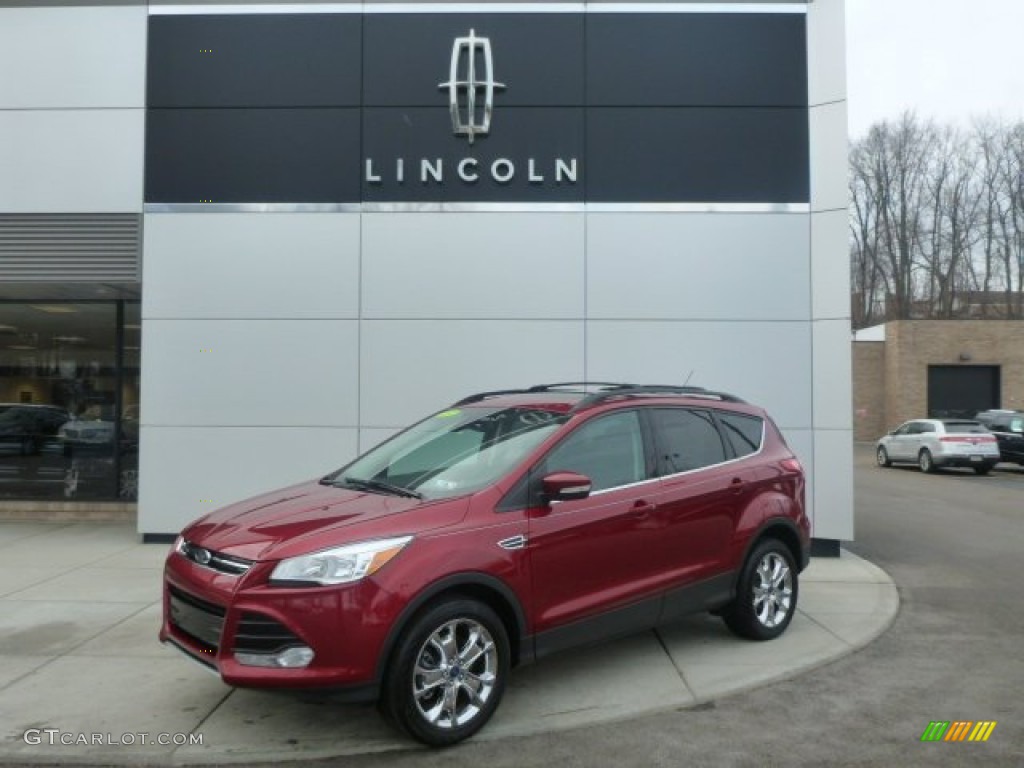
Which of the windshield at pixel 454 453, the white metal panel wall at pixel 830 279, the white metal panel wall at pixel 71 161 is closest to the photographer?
the windshield at pixel 454 453

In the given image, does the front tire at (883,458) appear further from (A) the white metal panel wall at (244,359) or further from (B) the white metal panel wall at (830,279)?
(A) the white metal panel wall at (244,359)

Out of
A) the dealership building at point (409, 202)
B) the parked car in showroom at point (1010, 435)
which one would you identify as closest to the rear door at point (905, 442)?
the parked car in showroom at point (1010, 435)

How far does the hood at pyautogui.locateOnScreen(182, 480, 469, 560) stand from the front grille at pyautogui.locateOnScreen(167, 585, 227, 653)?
28 centimetres

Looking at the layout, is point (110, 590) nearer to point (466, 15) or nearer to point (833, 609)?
point (833, 609)

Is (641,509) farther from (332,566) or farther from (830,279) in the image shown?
(830,279)

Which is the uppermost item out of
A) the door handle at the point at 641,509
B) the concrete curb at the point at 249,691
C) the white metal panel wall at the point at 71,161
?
the white metal panel wall at the point at 71,161

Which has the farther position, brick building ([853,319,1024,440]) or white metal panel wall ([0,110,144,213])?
brick building ([853,319,1024,440])

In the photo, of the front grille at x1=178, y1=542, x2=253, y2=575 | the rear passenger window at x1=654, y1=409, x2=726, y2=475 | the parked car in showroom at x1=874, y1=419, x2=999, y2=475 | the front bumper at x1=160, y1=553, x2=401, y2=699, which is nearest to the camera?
the front bumper at x1=160, y1=553, x2=401, y2=699

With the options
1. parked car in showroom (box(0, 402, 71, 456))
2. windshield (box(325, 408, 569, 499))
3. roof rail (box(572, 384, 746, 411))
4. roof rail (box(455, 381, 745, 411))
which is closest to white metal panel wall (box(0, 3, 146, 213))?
parked car in showroom (box(0, 402, 71, 456))

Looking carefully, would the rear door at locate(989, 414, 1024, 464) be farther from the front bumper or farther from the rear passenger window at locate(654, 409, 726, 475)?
the front bumper

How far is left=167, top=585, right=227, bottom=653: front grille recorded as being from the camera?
3943 millimetres

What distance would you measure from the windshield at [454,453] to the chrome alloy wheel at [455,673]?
0.73 meters

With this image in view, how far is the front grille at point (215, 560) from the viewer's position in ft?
12.9

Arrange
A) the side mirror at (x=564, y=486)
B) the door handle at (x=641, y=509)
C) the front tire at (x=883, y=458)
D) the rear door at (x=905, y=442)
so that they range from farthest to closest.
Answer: the front tire at (x=883, y=458)
the rear door at (x=905, y=442)
the door handle at (x=641, y=509)
the side mirror at (x=564, y=486)
